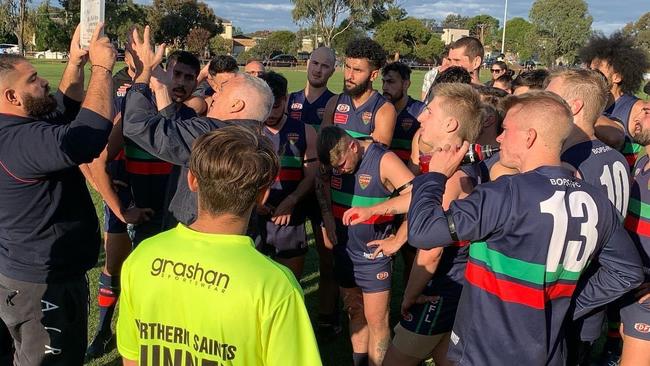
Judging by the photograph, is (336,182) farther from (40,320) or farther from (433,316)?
(40,320)

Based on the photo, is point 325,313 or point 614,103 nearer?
point 325,313

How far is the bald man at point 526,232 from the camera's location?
2203mm

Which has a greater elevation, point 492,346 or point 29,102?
point 29,102

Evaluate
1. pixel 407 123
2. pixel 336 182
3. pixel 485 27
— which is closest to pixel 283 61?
pixel 485 27

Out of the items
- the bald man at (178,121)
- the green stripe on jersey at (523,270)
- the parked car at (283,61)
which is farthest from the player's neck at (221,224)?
the parked car at (283,61)

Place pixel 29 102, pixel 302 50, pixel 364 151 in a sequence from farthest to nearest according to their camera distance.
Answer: pixel 302 50 → pixel 364 151 → pixel 29 102

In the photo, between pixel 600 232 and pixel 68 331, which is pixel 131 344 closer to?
pixel 68 331

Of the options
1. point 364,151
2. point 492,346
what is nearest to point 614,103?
point 364,151

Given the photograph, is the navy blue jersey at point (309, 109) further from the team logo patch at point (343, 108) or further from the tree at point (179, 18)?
the tree at point (179, 18)

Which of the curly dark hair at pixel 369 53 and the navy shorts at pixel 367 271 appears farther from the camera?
the curly dark hair at pixel 369 53

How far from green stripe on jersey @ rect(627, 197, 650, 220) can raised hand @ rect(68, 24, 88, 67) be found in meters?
3.53

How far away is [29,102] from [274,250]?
7.95 ft

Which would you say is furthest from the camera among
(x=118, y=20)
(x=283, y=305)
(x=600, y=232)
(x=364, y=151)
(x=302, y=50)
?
(x=302, y=50)

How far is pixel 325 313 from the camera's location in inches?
196
